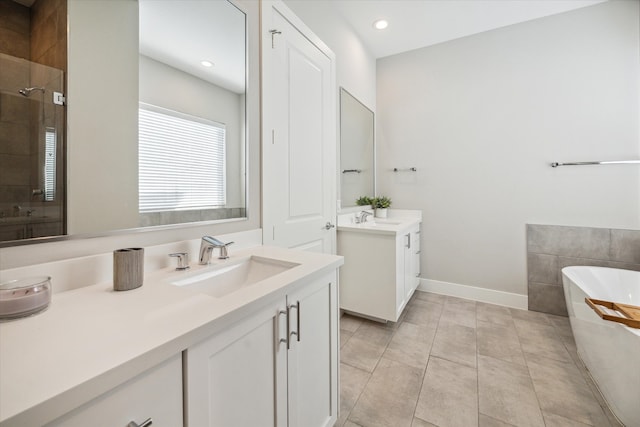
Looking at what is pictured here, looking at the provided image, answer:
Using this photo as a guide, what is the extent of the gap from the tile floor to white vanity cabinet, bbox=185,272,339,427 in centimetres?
44

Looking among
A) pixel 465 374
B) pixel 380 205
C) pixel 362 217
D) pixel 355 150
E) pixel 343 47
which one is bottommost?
pixel 465 374

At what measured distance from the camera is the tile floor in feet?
4.46

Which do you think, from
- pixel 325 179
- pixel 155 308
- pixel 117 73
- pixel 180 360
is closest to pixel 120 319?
pixel 155 308

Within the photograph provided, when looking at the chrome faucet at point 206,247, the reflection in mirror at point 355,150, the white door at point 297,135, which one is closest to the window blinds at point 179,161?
the chrome faucet at point 206,247

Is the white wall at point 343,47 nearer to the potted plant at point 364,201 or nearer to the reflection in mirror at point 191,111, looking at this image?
the reflection in mirror at point 191,111

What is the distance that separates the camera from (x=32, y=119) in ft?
2.45

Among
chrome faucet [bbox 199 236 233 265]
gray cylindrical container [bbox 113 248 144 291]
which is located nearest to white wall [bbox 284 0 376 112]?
chrome faucet [bbox 199 236 233 265]

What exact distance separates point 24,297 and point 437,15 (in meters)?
3.29

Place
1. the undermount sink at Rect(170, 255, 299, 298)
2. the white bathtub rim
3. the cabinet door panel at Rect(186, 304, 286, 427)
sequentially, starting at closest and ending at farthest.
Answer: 1. the cabinet door panel at Rect(186, 304, 286, 427)
2. the undermount sink at Rect(170, 255, 299, 298)
3. the white bathtub rim

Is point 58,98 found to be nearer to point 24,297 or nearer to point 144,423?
point 24,297

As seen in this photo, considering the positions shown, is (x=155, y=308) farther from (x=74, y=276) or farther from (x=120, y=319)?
(x=74, y=276)

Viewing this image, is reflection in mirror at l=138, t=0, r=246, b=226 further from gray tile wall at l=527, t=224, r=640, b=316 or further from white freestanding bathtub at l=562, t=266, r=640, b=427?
gray tile wall at l=527, t=224, r=640, b=316

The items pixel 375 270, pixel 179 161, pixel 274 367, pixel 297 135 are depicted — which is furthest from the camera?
pixel 375 270

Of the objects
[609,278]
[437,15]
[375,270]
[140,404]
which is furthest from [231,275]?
[437,15]
